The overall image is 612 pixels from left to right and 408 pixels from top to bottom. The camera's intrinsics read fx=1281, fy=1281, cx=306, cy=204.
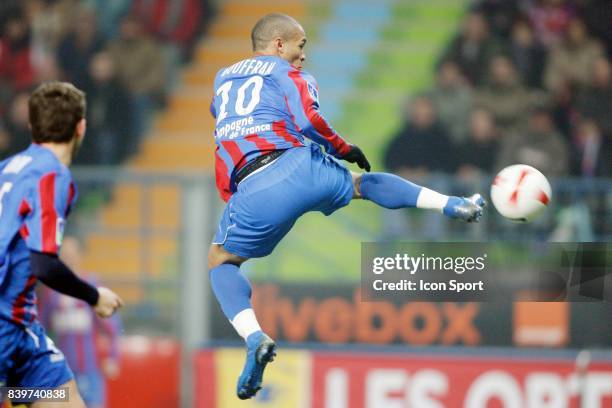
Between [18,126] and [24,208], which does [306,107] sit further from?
[18,126]

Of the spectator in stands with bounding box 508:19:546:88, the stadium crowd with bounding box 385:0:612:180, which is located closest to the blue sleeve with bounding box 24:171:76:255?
the stadium crowd with bounding box 385:0:612:180

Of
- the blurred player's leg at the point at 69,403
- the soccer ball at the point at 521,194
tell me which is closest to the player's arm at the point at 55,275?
the blurred player's leg at the point at 69,403

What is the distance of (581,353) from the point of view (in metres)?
10.3

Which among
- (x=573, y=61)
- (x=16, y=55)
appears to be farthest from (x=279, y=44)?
(x=16, y=55)

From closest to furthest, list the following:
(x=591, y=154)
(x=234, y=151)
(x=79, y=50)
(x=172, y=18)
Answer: (x=234, y=151)
(x=591, y=154)
(x=79, y=50)
(x=172, y=18)

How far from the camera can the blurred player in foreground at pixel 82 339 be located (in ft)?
36.8

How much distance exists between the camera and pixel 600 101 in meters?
12.6

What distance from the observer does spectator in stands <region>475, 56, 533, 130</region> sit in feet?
Answer: 42.3

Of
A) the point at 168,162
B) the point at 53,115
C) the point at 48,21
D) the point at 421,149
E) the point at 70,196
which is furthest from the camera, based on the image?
the point at 168,162

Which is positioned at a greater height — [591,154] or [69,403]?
[591,154]

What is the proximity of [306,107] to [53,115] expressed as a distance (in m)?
1.26

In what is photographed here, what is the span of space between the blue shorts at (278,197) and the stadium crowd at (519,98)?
531 centimetres

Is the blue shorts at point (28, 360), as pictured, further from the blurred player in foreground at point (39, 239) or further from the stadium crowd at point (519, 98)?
the stadium crowd at point (519, 98)

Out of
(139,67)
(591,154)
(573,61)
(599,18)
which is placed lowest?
(591,154)
